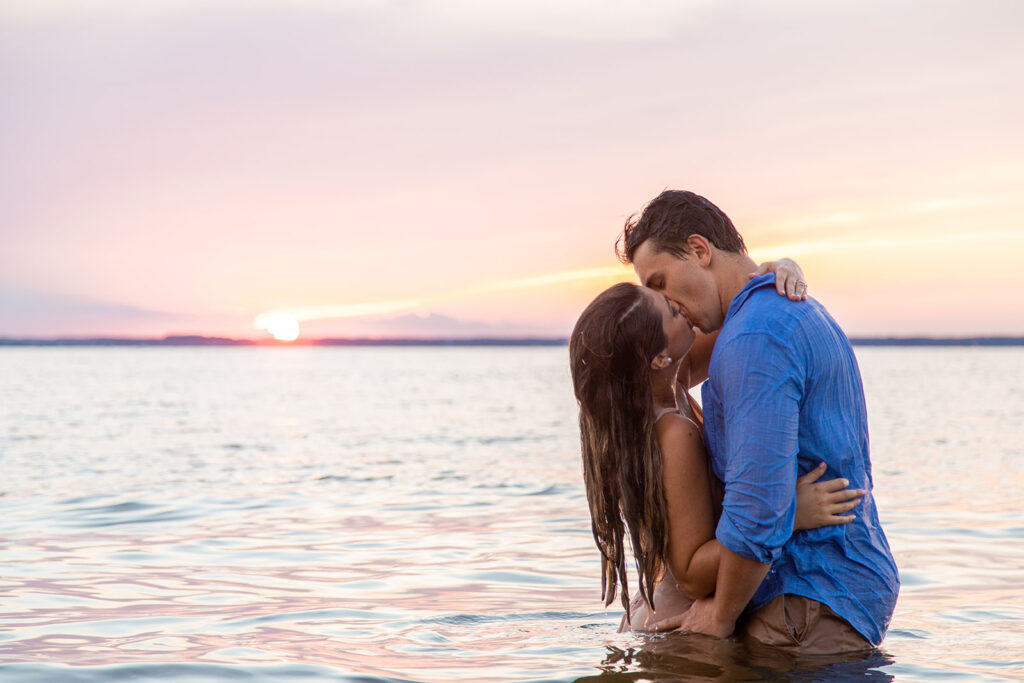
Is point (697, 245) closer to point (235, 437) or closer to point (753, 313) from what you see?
point (753, 313)

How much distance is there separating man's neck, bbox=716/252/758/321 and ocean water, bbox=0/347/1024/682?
4.71 ft

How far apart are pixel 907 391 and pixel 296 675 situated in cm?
4268

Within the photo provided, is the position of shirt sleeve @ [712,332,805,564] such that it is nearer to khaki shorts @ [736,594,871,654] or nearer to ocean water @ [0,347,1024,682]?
khaki shorts @ [736,594,871,654]

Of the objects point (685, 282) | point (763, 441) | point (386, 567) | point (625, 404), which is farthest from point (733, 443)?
point (386, 567)

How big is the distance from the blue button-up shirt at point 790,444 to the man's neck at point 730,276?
212 millimetres

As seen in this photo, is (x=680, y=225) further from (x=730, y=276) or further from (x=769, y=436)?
(x=769, y=436)

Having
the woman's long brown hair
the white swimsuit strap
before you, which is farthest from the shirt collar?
the white swimsuit strap

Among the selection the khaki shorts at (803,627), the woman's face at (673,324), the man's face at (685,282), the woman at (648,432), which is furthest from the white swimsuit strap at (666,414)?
the khaki shorts at (803,627)

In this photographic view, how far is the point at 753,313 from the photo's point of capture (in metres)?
3.65

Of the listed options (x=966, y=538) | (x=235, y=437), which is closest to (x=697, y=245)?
(x=966, y=538)

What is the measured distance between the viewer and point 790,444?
11.7 feet

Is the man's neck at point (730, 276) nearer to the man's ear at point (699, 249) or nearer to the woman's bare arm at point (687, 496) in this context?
the man's ear at point (699, 249)

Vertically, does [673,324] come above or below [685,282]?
below

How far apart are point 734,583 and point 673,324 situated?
1.03 m
